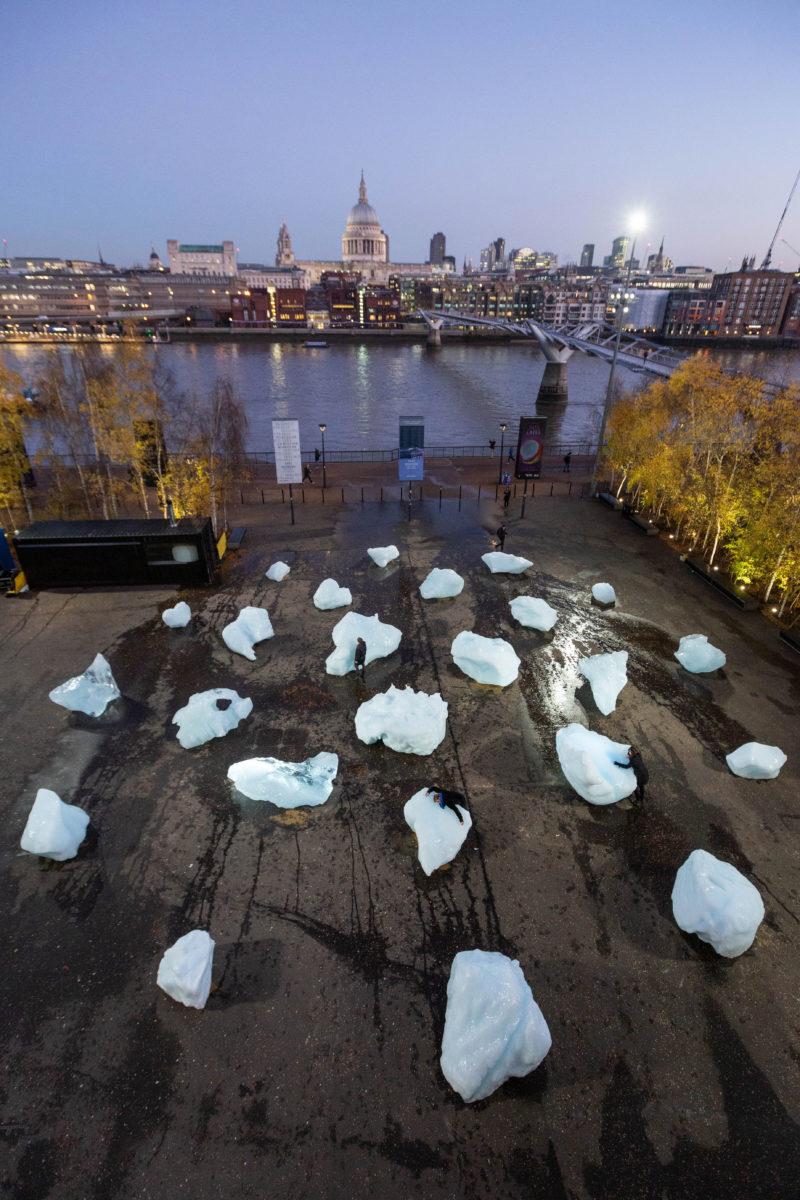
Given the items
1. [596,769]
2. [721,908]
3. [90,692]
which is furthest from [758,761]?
[90,692]

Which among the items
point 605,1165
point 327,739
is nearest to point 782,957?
point 605,1165

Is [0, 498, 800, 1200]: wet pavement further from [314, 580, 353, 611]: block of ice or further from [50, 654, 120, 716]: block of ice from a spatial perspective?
[314, 580, 353, 611]: block of ice

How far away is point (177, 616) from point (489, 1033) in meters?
13.1

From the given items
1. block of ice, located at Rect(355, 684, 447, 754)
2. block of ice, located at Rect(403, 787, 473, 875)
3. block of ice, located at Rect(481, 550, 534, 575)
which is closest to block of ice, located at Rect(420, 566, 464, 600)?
block of ice, located at Rect(481, 550, 534, 575)

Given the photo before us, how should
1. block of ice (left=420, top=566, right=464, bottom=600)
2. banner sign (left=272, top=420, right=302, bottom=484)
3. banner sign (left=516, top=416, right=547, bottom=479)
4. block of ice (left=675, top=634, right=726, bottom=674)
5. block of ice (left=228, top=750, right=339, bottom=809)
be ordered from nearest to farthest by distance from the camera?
1. block of ice (left=228, top=750, right=339, bottom=809)
2. block of ice (left=675, top=634, right=726, bottom=674)
3. block of ice (left=420, top=566, right=464, bottom=600)
4. banner sign (left=272, top=420, right=302, bottom=484)
5. banner sign (left=516, top=416, right=547, bottom=479)

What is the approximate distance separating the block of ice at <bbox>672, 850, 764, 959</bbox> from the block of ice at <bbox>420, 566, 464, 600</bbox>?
11.0 m

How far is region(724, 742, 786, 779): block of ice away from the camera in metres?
11.2

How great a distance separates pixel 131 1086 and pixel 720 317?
218749mm

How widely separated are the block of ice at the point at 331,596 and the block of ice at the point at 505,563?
5.54 m

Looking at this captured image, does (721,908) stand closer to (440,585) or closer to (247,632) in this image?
(440,585)

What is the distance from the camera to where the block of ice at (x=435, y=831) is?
360 inches

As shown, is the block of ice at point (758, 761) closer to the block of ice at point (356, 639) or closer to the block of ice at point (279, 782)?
the block of ice at point (356, 639)

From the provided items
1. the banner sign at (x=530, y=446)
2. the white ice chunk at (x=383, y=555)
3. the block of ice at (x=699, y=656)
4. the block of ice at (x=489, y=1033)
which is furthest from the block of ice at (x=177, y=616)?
the banner sign at (x=530, y=446)

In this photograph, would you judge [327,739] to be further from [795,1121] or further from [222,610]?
[795,1121]
